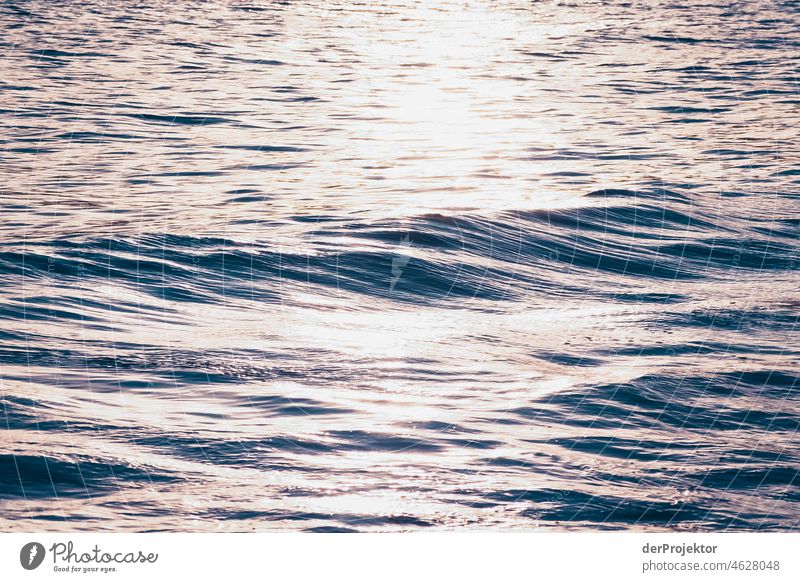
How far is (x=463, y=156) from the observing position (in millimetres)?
17203

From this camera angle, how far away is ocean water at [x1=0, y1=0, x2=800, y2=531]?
791 cm

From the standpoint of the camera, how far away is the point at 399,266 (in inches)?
543

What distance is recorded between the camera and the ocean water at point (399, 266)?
791cm
